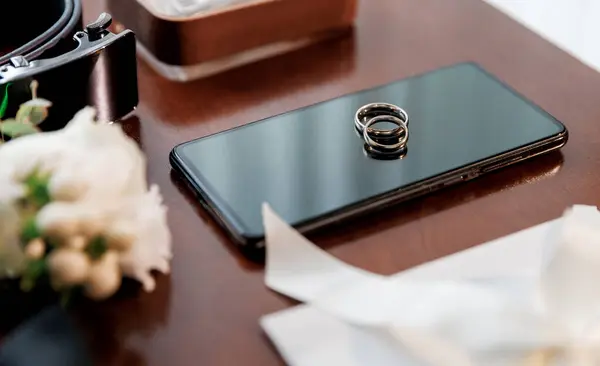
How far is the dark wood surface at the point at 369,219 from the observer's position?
408 mm

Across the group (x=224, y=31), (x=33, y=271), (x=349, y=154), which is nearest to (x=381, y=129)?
(x=349, y=154)

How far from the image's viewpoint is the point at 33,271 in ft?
1.14

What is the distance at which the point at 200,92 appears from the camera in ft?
1.93

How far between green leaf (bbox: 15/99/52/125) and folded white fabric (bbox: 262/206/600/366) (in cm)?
13

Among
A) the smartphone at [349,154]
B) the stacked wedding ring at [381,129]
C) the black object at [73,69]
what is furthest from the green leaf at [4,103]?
the stacked wedding ring at [381,129]

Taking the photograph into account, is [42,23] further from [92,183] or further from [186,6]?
[92,183]

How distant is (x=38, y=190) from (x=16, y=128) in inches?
3.2

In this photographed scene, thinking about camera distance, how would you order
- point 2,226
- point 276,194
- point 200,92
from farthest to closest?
point 200,92, point 276,194, point 2,226

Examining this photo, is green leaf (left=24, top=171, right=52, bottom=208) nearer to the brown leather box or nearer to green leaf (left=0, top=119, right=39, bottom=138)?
green leaf (left=0, top=119, right=39, bottom=138)

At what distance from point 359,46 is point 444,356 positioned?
0.33m

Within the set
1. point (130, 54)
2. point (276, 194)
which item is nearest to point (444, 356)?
point (276, 194)

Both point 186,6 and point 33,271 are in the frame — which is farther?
point 186,6

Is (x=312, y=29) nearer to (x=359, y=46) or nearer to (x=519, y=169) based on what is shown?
(x=359, y=46)

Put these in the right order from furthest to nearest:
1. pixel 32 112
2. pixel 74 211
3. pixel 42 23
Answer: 1. pixel 42 23
2. pixel 32 112
3. pixel 74 211
